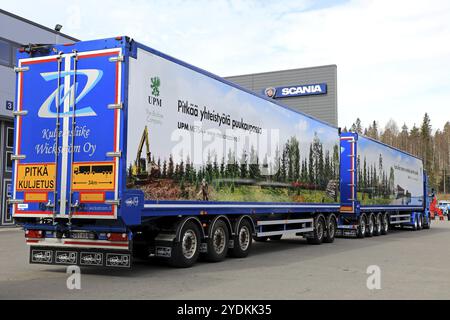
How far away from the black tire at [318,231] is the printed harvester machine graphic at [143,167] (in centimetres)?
904

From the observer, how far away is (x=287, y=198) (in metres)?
14.8

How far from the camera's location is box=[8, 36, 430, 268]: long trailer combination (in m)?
8.78

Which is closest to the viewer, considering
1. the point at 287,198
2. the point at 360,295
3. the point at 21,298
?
the point at 21,298

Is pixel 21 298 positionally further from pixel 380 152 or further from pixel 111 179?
pixel 380 152

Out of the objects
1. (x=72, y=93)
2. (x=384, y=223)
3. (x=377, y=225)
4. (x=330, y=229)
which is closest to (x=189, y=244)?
(x=72, y=93)

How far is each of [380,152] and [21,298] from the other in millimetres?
19102

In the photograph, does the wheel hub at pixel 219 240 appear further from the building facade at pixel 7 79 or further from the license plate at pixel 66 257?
the building facade at pixel 7 79

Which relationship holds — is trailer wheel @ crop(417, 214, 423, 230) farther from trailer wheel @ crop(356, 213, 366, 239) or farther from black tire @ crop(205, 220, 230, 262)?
black tire @ crop(205, 220, 230, 262)

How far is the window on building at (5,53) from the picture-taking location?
24062mm

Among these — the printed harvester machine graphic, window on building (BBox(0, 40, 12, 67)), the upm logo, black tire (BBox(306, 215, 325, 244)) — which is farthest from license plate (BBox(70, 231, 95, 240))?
window on building (BBox(0, 40, 12, 67))

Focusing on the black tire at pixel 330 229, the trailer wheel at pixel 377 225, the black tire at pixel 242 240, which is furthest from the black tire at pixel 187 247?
the trailer wheel at pixel 377 225

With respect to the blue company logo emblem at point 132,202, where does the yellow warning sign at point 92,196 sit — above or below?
above

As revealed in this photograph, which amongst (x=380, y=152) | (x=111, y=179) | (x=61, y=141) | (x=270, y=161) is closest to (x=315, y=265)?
(x=270, y=161)

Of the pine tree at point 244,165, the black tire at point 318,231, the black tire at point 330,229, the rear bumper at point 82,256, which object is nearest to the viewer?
the rear bumper at point 82,256
